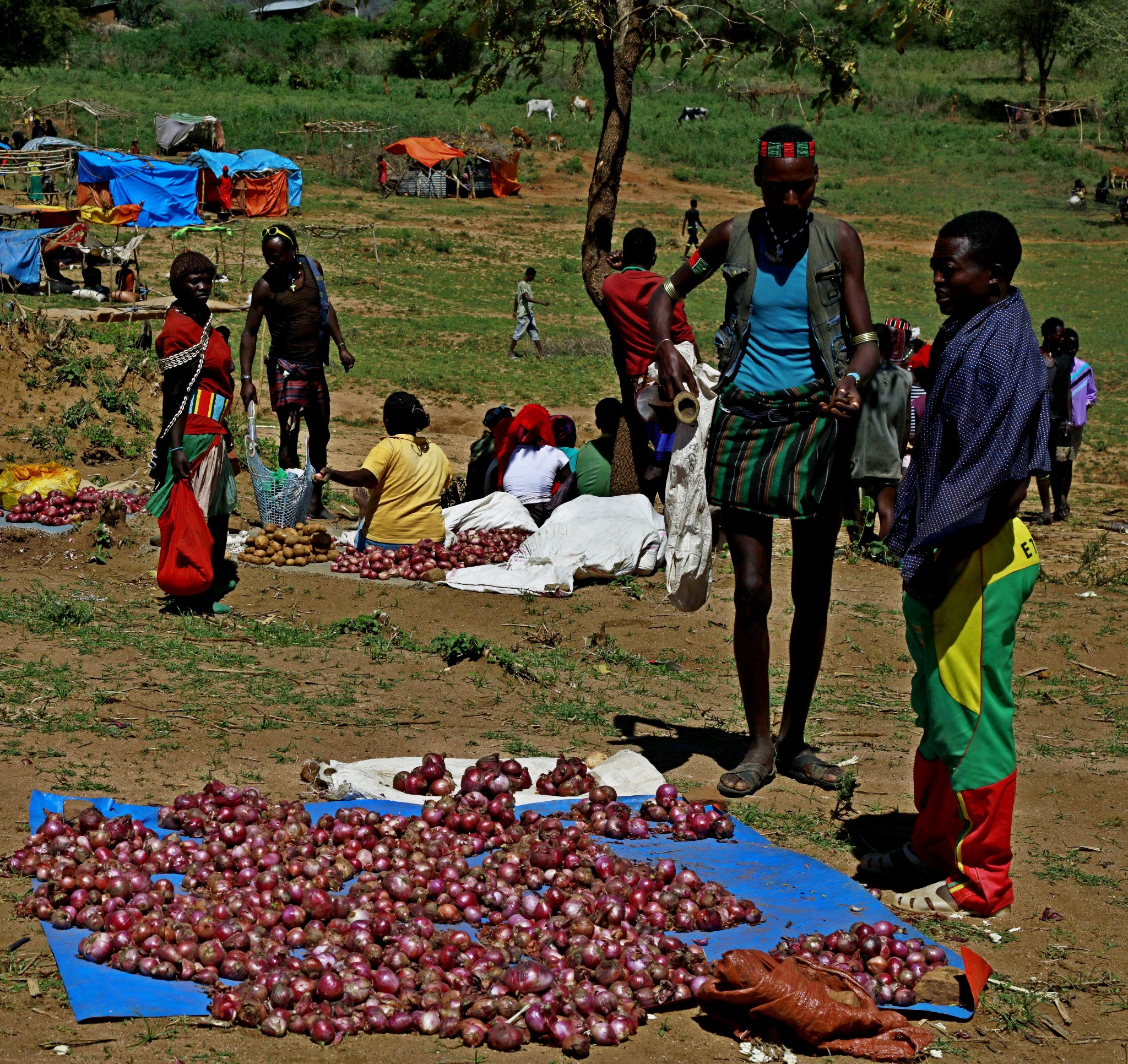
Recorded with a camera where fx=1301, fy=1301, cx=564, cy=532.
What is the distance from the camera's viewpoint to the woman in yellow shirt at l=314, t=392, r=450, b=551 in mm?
7898

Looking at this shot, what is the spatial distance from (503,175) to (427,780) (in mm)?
30875

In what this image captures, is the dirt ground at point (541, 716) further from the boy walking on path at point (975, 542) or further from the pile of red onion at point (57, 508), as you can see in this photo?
the boy walking on path at point (975, 542)

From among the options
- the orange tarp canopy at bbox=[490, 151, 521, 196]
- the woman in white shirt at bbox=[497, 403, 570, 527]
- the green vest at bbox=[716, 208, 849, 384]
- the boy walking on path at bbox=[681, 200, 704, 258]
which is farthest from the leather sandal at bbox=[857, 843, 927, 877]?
the orange tarp canopy at bbox=[490, 151, 521, 196]

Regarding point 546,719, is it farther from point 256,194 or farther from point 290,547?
point 256,194

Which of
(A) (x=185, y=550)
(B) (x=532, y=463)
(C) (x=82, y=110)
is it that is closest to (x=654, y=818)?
(A) (x=185, y=550)

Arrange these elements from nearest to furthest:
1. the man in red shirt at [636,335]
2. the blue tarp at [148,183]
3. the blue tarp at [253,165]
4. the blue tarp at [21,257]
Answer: the man in red shirt at [636,335]
the blue tarp at [21,257]
the blue tarp at [148,183]
the blue tarp at [253,165]

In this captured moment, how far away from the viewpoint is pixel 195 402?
6.77 metres

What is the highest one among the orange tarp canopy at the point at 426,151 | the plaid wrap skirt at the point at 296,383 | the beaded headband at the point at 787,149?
the orange tarp canopy at the point at 426,151

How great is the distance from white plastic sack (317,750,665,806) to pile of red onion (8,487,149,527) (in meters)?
4.34

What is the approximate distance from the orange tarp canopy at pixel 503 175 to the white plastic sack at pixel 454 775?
3040 centimetres

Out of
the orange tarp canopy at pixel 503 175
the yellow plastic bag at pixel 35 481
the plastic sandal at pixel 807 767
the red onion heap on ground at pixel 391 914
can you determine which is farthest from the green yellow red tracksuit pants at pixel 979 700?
the orange tarp canopy at pixel 503 175

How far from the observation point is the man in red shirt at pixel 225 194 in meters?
27.8

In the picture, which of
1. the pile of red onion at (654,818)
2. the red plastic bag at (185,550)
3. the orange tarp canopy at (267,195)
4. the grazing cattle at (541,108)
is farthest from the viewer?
the grazing cattle at (541,108)

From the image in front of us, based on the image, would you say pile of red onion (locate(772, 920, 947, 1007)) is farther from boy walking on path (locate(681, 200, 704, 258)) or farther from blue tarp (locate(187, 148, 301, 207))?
blue tarp (locate(187, 148, 301, 207))
